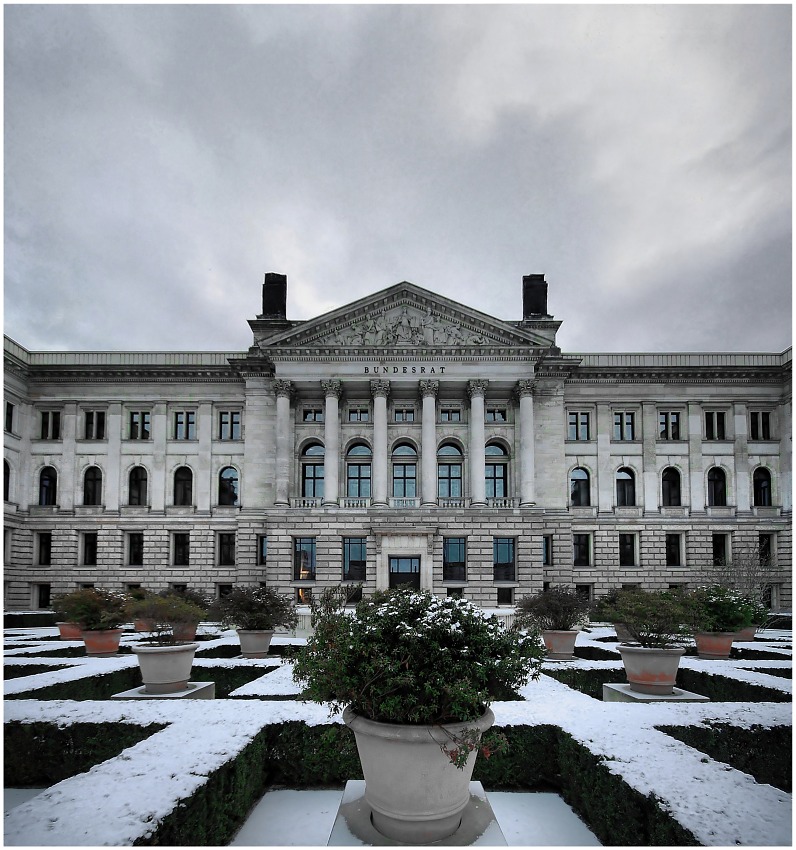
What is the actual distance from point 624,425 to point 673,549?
9.74 metres

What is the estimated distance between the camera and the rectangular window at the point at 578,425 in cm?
4712

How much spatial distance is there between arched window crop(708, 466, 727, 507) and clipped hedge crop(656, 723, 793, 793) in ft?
135

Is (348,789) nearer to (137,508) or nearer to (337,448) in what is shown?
(337,448)

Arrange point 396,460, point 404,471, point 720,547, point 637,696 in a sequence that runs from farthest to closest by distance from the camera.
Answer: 1. point 720,547
2. point 404,471
3. point 396,460
4. point 637,696

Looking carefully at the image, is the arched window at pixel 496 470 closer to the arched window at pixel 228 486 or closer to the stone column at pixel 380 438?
the stone column at pixel 380 438

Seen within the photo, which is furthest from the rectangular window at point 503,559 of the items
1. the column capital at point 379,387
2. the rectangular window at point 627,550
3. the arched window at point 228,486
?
the arched window at point 228,486

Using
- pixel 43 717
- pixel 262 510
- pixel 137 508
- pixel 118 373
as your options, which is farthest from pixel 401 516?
pixel 43 717

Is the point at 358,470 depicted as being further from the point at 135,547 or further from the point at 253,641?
the point at 253,641

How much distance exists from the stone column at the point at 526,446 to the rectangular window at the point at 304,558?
1474 centimetres

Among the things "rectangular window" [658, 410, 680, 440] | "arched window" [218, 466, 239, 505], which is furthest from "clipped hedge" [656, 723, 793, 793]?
"arched window" [218, 466, 239, 505]

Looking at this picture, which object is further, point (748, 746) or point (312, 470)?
point (312, 470)

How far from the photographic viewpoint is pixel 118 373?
46781mm

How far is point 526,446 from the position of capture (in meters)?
43.0

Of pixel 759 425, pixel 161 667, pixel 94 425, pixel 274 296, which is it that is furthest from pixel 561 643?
pixel 94 425
